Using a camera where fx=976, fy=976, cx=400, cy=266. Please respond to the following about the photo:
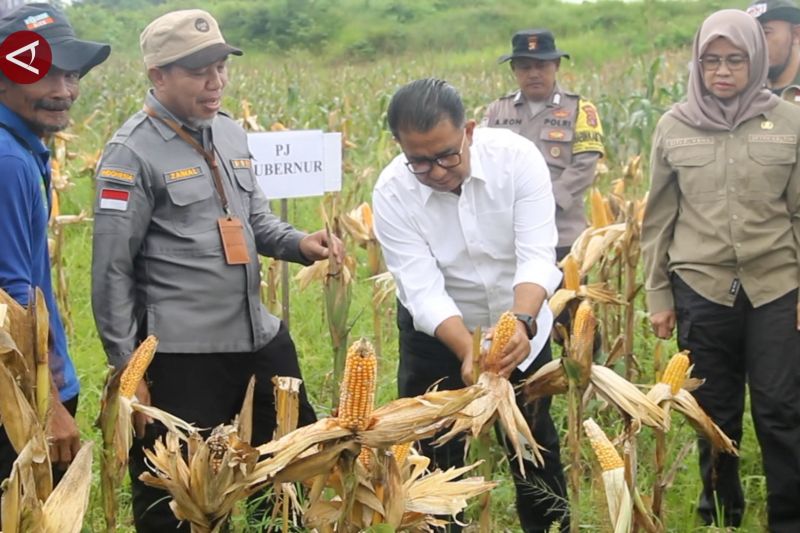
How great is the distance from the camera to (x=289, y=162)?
4035mm

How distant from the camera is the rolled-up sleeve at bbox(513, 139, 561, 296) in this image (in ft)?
8.82

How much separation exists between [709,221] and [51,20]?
80.8 inches

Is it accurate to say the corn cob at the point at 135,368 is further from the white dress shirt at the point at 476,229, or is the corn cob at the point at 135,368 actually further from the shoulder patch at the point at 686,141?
the shoulder patch at the point at 686,141

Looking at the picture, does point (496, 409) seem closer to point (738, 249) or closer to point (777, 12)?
point (738, 249)

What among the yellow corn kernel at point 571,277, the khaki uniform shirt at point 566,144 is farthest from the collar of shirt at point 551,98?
the yellow corn kernel at point 571,277

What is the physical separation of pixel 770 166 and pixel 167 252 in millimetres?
1858

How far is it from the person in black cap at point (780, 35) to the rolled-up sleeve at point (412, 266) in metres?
1.73

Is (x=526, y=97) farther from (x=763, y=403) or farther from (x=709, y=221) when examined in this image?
(x=763, y=403)

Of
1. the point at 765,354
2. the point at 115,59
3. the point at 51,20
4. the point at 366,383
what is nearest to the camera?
the point at 366,383

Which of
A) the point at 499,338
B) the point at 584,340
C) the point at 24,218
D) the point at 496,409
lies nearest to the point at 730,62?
the point at 584,340

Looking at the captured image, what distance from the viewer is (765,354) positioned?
3059mm

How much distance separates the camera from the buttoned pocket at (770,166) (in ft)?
9.96

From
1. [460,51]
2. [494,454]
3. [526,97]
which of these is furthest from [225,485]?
[460,51]

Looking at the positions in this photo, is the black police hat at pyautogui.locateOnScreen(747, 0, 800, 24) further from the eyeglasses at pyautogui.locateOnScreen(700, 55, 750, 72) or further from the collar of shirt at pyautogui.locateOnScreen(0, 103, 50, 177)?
the collar of shirt at pyautogui.locateOnScreen(0, 103, 50, 177)
